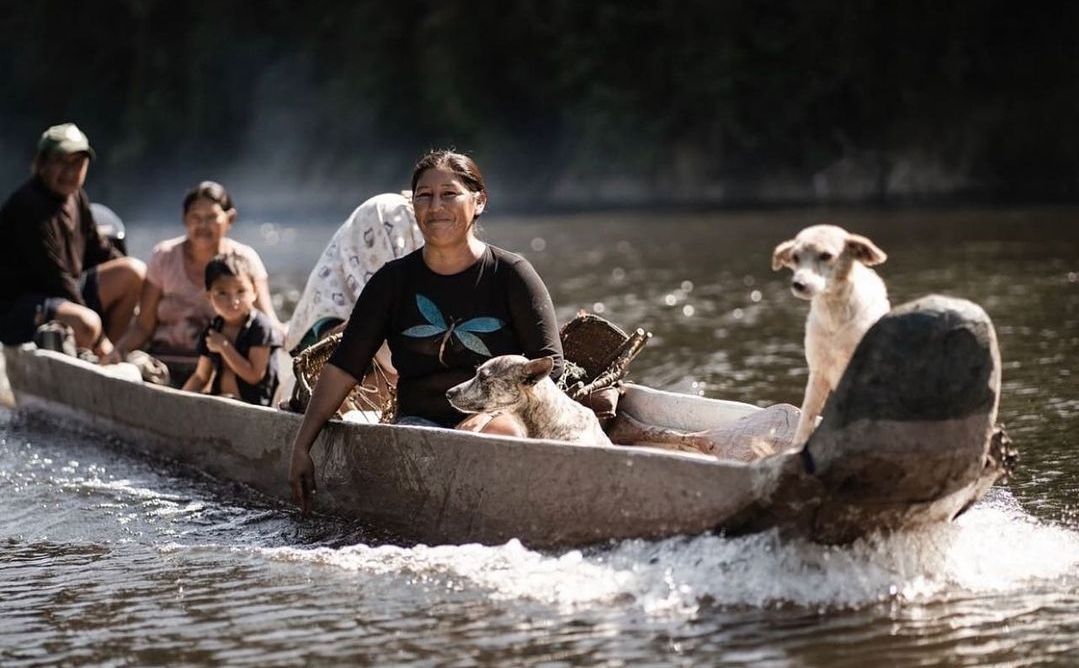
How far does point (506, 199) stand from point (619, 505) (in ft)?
103

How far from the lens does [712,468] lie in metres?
5.51

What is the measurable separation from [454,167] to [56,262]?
4.61 metres

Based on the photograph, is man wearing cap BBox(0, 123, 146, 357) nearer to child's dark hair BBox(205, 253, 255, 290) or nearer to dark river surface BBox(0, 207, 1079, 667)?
dark river surface BBox(0, 207, 1079, 667)

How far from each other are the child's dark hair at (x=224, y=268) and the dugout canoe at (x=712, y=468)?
126 cm

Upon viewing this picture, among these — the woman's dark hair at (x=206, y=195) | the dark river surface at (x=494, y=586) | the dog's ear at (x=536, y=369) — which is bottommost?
the dark river surface at (x=494, y=586)

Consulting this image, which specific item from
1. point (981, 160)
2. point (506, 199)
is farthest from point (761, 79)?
point (506, 199)

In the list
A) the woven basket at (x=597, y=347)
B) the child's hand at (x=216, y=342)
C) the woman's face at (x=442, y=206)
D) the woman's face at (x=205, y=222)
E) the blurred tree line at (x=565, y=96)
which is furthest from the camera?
the blurred tree line at (x=565, y=96)

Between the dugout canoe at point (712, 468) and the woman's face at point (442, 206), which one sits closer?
the dugout canoe at point (712, 468)

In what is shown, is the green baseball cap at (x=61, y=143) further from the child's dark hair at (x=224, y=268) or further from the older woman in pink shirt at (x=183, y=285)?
the child's dark hair at (x=224, y=268)

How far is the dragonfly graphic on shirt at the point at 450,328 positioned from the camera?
21.6ft

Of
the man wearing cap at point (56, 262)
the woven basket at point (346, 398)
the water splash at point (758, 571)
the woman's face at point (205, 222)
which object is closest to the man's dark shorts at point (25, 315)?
the man wearing cap at point (56, 262)

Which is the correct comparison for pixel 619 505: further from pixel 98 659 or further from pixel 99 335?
pixel 99 335

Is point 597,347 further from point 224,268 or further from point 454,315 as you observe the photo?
point 224,268

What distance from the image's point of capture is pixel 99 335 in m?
10.4
